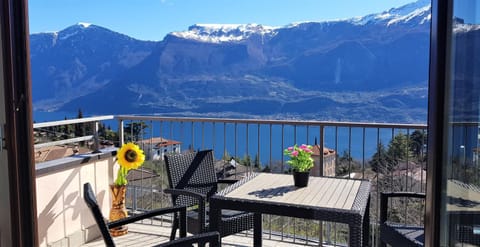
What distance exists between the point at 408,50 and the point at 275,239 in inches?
280

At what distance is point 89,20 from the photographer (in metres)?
15.4

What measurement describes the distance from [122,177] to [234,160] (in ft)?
3.87

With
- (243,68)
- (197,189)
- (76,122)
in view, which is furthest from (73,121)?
(243,68)

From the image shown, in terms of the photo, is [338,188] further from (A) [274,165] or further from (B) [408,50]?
(B) [408,50]

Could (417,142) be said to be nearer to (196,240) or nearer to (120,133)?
(196,240)

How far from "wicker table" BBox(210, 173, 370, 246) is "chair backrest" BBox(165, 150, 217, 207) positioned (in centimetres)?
57

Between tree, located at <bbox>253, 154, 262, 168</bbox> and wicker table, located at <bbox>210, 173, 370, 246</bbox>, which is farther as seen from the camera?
tree, located at <bbox>253, 154, 262, 168</bbox>

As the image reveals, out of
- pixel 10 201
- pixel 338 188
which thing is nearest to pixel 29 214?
pixel 10 201

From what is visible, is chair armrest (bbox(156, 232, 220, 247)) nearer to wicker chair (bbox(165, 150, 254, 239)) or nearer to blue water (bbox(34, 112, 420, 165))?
wicker chair (bbox(165, 150, 254, 239))

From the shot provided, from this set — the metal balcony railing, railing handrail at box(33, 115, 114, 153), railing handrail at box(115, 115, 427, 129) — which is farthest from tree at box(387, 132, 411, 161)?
railing handrail at box(33, 115, 114, 153)

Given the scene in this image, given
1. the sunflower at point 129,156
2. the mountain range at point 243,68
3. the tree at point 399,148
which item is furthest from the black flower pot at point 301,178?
the mountain range at point 243,68

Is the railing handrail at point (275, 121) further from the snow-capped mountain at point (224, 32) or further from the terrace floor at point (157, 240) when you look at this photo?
the snow-capped mountain at point (224, 32)

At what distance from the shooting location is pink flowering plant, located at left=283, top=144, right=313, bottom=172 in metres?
2.65

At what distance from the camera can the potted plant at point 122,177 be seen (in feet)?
12.4
